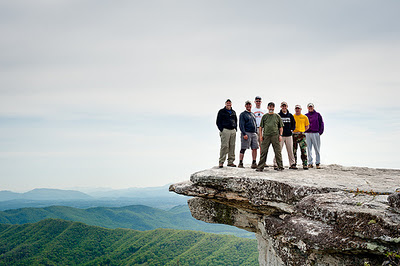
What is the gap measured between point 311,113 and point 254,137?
370 centimetres

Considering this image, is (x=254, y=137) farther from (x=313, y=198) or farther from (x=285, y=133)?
(x=313, y=198)

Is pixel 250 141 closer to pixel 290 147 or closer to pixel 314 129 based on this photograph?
pixel 290 147

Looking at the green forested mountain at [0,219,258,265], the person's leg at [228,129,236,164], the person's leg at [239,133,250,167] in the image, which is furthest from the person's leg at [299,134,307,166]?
the green forested mountain at [0,219,258,265]

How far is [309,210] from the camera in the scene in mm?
10688

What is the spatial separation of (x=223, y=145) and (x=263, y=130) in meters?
2.46

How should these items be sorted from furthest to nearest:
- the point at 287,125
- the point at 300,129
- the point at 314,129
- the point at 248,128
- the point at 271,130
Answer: the point at 314,129 → the point at 300,129 → the point at 248,128 → the point at 287,125 → the point at 271,130

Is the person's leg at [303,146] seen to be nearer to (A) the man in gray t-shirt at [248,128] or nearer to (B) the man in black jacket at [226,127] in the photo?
(A) the man in gray t-shirt at [248,128]

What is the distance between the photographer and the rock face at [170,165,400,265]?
29.2ft

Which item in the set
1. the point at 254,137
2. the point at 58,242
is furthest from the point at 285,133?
the point at 58,242

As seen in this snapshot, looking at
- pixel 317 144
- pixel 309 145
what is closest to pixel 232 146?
pixel 309 145

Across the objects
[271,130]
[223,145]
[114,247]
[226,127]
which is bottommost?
[114,247]

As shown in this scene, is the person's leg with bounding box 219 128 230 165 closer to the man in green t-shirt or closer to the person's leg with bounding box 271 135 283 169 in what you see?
the man in green t-shirt

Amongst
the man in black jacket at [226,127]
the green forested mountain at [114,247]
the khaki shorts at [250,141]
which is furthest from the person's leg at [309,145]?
the green forested mountain at [114,247]

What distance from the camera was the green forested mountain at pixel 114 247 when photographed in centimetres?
12838
